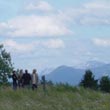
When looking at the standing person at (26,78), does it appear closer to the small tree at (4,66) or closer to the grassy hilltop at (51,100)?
the grassy hilltop at (51,100)

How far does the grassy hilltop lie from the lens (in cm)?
2870

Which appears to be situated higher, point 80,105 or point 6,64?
point 6,64

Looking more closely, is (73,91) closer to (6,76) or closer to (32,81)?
(32,81)

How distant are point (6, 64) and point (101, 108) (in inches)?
2228

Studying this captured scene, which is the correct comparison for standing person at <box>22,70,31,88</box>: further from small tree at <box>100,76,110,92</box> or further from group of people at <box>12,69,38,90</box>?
small tree at <box>100,76,110,92</box>

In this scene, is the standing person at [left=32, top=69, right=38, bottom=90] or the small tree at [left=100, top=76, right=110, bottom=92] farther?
the small tree at [left=100, top=76, right=110, bottom=92]

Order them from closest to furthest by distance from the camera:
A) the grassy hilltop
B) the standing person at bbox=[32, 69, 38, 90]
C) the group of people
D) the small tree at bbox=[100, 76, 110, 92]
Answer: the grassy hilltop → the standing person at bbox=[32, 69, 38, 90] → the group of people → the small tree at bbox=[100, 76, 110, 92]

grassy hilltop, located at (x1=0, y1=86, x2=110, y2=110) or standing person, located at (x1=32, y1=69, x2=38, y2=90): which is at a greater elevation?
standing person, located at (x1=32, y1=69, x2=38, y2=90)

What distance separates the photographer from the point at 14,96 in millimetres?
30578

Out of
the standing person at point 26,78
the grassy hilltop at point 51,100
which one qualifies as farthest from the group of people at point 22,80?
the grassy hilltop at point 51,100

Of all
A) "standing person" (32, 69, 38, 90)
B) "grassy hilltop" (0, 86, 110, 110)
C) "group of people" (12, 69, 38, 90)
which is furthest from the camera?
"group of people" (12, 69, 38, 90)

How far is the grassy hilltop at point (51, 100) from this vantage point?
2870cm

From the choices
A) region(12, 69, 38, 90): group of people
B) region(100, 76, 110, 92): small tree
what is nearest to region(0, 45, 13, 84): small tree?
region(100, 76, 110, 92): small tree

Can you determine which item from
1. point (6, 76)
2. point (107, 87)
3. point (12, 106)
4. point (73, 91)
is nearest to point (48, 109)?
point (12, 106)
